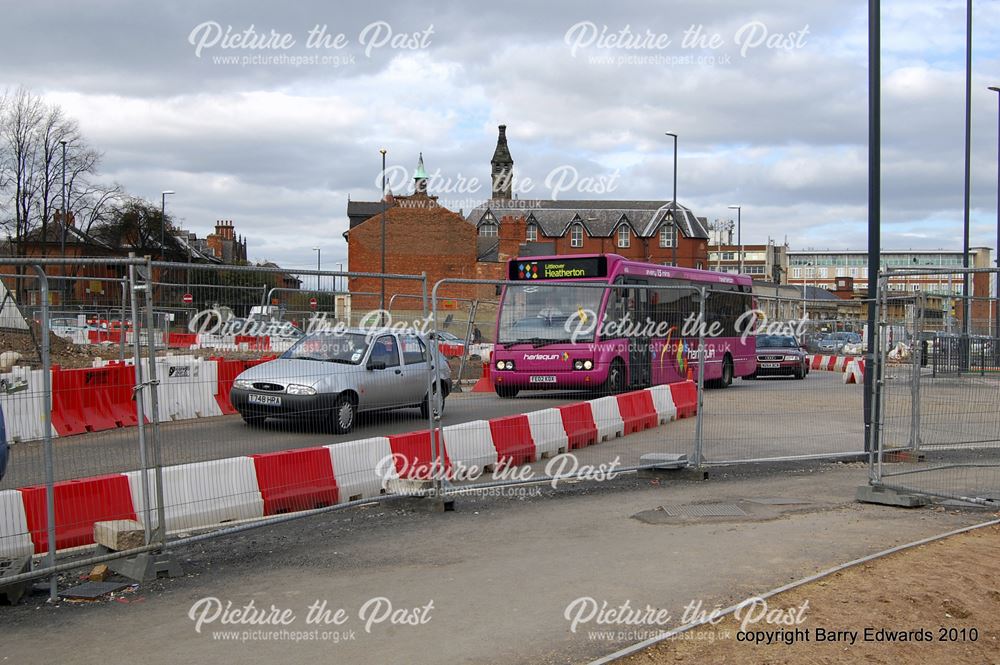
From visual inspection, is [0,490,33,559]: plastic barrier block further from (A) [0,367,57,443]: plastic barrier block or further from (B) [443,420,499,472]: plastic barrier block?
(B) [443,420,499,472]: plastic barrier block

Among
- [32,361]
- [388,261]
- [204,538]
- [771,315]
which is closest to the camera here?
[204,538]

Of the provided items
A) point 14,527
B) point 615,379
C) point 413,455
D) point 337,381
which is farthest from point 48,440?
point 615,379

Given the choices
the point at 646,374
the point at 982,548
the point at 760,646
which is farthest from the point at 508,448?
the point at 760,646

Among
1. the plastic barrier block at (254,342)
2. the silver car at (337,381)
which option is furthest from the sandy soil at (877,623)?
the plastic barrier block at (254,342)

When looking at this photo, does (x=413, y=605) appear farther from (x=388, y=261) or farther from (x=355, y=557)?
(x=388, y=261)

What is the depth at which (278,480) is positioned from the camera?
8.20 metres

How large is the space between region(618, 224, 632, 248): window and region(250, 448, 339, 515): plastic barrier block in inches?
3353

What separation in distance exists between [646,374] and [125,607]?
7758mm

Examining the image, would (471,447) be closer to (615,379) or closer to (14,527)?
(615,379)

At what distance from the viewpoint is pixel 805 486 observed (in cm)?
1011

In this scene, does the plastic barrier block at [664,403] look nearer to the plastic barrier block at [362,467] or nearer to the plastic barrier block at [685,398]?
the plastic barrier block at [685,398]

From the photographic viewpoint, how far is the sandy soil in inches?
192

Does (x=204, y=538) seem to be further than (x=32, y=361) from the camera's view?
No

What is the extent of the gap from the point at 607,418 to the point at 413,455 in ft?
13.4
